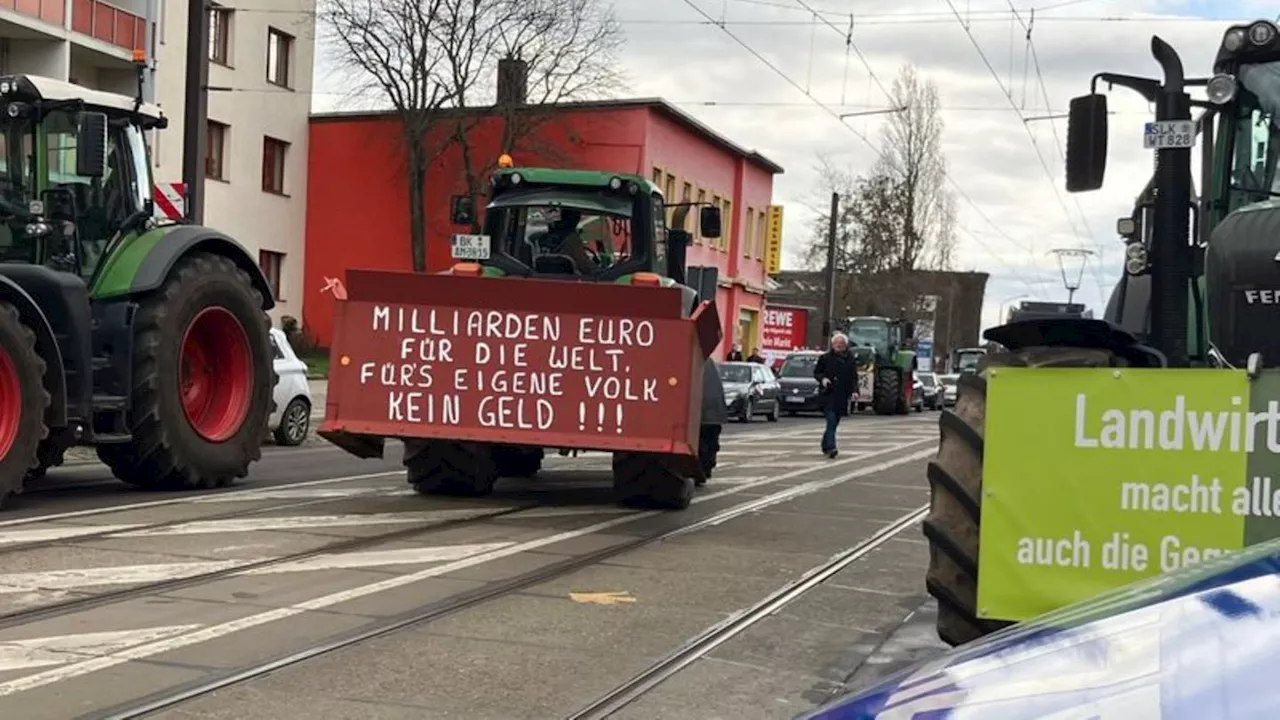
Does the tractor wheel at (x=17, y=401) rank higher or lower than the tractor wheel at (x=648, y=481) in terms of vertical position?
higher

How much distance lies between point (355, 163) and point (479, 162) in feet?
12.7

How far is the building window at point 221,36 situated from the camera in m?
35.8

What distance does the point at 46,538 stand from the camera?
7895mm

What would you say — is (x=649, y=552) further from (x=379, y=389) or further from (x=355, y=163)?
(x=355, y=163)

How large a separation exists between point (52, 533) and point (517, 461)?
17.4 feet

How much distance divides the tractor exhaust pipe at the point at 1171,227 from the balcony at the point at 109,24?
28.7m

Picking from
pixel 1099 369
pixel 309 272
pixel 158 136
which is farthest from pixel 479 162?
pixel 1099 369

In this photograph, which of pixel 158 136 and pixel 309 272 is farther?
pixel 309 272

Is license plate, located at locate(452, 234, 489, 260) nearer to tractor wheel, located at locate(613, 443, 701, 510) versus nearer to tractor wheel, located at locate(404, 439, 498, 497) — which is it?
tractor wheel, located at locate(404, 439, 498, 497)

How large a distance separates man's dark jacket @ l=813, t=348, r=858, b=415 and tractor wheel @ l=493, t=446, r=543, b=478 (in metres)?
6.37

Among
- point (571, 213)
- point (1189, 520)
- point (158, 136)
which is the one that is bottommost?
point (1189, 520)

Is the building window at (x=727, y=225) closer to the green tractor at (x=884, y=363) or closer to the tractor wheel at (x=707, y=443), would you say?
the green tractor at (x=884, y=363)

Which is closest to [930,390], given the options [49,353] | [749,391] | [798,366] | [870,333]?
[870,333]

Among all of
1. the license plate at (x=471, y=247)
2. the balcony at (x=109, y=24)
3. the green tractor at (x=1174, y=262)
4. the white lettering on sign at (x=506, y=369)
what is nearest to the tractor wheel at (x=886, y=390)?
the balcony at (x=109, y=24)
